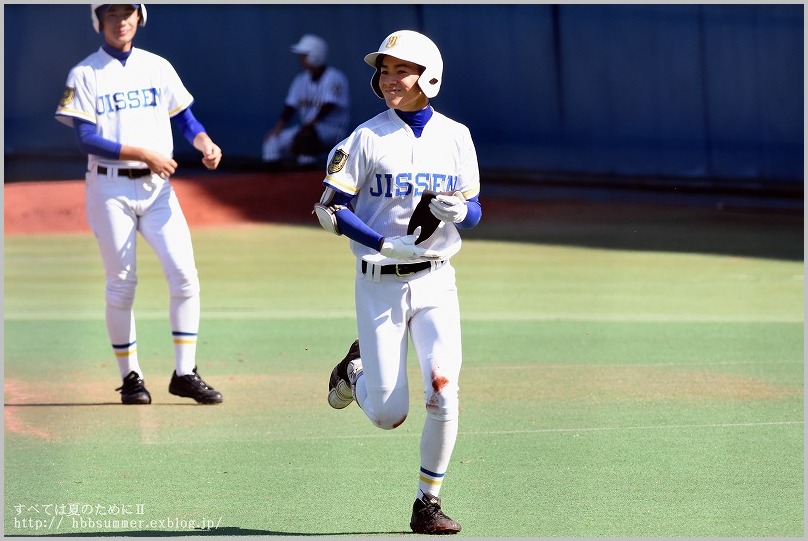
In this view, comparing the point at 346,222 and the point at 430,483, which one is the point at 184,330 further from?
the point at 430,483

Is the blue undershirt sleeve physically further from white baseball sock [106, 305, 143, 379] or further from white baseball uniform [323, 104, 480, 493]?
white baseball sock [106, 305, 143, 379]

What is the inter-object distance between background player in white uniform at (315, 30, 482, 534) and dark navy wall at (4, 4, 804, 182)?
1502 cm

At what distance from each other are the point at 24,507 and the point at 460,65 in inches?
674

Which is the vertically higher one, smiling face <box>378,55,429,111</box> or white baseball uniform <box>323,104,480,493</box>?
smiling face <box>378,55,429,111</box>

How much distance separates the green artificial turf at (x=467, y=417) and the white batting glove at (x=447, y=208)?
4.17 feet

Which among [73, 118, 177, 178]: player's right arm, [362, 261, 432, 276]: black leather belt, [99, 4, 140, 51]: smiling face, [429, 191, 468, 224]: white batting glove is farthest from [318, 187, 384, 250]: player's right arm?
[99, 4, 140, 51]: smiling face

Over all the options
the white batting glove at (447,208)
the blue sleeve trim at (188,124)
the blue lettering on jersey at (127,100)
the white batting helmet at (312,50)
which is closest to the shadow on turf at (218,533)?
the white batting glove at (447,208)

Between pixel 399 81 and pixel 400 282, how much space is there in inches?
32.7

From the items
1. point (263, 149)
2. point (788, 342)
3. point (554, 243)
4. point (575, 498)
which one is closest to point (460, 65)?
point (263, 149)

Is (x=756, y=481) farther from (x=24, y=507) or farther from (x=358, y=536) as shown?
(x=24, y=507)

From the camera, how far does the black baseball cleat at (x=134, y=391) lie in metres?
8.66

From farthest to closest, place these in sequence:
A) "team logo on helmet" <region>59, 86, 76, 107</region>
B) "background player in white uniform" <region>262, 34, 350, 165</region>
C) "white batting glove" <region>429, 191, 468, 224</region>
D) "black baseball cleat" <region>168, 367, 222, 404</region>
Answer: "background player in white uniform" <region>262, 34, 350, 165</region> → "black baseball cleat" <region>168, 367, 222, 404</region> → "team logo on helmet" <region>59, 86, 76, 107</region> → "white batting glove" <region>429, 191, 468, 224</region>

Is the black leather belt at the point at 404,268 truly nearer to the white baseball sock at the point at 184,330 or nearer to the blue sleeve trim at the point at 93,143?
the blue sleeve trim at the point at 93,143

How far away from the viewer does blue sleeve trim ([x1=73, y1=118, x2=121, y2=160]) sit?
8.20 metres
